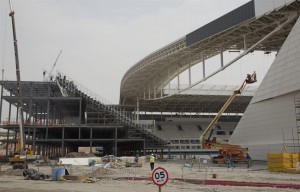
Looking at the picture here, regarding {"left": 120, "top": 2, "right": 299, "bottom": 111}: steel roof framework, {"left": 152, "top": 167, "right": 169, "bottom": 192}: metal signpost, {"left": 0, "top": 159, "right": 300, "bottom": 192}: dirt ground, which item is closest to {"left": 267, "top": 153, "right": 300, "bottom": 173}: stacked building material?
{"left": 0, "top": 159, "right": 300, "bottom": 192}: dirt ground

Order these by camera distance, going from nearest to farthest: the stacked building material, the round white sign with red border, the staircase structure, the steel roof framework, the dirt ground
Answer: the round white sign with red border
the dirt ground
the stacked building material
the steel roof framework
the staircase structure

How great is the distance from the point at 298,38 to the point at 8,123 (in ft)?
144

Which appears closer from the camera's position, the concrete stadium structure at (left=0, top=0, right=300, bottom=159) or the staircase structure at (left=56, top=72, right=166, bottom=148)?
the concrete stadium structure at (left=0, top=0, right=300, bottom=159)

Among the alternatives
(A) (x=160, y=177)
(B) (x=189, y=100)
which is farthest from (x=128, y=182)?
(B) (x=189, y=100)

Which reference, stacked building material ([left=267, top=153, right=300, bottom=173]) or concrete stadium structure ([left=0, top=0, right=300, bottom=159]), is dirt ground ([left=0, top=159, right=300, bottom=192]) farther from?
concrete stadium structure ([left=0, top=0, right=300, bottom=159])

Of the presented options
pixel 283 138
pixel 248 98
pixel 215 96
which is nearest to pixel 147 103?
pixel 215 96

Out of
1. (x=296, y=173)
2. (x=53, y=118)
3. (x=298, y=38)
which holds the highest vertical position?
(x=298, y=38)

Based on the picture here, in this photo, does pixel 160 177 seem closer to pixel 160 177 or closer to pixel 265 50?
pixel 160 177

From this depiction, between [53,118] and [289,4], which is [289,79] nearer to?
[289,4]

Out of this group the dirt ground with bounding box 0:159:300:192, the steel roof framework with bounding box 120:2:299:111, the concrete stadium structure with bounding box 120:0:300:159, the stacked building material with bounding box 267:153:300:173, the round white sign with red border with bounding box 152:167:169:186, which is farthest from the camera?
the steel roof framework with bounding box 120:2:299:111

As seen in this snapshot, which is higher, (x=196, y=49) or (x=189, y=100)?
(x=196, y=49)

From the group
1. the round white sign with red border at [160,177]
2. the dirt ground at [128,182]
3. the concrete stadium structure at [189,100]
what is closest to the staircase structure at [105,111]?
the concrete stadium structure at [189,100]

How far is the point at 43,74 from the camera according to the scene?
63656mm

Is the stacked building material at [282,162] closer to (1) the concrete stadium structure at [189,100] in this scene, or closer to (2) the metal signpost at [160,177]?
(1) the concrete stadium structure at [189,100]
